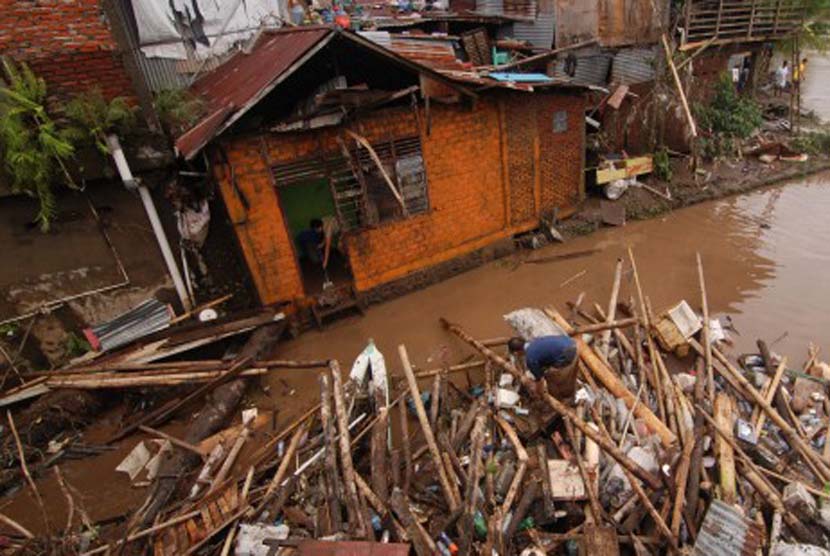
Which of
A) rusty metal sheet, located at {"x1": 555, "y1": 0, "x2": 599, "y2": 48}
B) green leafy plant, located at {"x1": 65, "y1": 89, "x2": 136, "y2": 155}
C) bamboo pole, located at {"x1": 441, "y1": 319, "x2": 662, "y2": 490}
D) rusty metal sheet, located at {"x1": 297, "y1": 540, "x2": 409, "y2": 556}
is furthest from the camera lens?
rusty metal sheet, located at {"x1": 555, "y1": 0, "x2": 599, "y2": 48}

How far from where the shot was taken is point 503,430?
5469mm

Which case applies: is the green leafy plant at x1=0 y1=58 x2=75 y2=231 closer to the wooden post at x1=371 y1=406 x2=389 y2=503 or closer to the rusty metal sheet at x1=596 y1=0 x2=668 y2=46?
the wooden post at x1=371 y1=406 x2=389 y2=503

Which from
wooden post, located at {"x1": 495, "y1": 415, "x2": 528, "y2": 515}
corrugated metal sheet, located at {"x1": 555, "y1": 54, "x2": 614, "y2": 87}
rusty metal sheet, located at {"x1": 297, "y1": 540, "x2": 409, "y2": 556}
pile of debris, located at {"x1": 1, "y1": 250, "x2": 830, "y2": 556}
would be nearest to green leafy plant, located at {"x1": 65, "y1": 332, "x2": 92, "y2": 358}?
pile of debris, located at {"x1": 1, "y1": 250, "x2": 830, "y2": 556}

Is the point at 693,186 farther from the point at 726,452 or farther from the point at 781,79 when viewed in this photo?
the point at 781,79

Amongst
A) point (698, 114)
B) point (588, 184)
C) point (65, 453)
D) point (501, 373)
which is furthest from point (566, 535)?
point (698, 114)

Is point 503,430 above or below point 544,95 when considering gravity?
below

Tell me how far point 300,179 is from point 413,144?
7.88 ft

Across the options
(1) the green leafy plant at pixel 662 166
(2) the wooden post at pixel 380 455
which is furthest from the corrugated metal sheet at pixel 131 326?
(1) the green leafy plant at pixel 662 166

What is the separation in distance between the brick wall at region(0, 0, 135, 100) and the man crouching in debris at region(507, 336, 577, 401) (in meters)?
7.44

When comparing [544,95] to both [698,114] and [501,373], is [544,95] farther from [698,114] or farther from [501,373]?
[698,114]

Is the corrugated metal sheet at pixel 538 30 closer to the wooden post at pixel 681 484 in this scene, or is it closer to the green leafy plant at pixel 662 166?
the green leafy plant at pixel 662 166

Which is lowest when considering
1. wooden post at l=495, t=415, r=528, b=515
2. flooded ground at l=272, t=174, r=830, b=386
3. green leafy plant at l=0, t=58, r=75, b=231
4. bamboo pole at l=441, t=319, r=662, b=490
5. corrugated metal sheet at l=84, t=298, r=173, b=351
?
flooded ground at l=272, t=174, r=830, b=386

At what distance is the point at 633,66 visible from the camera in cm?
1511

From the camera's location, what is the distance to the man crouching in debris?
539cm
